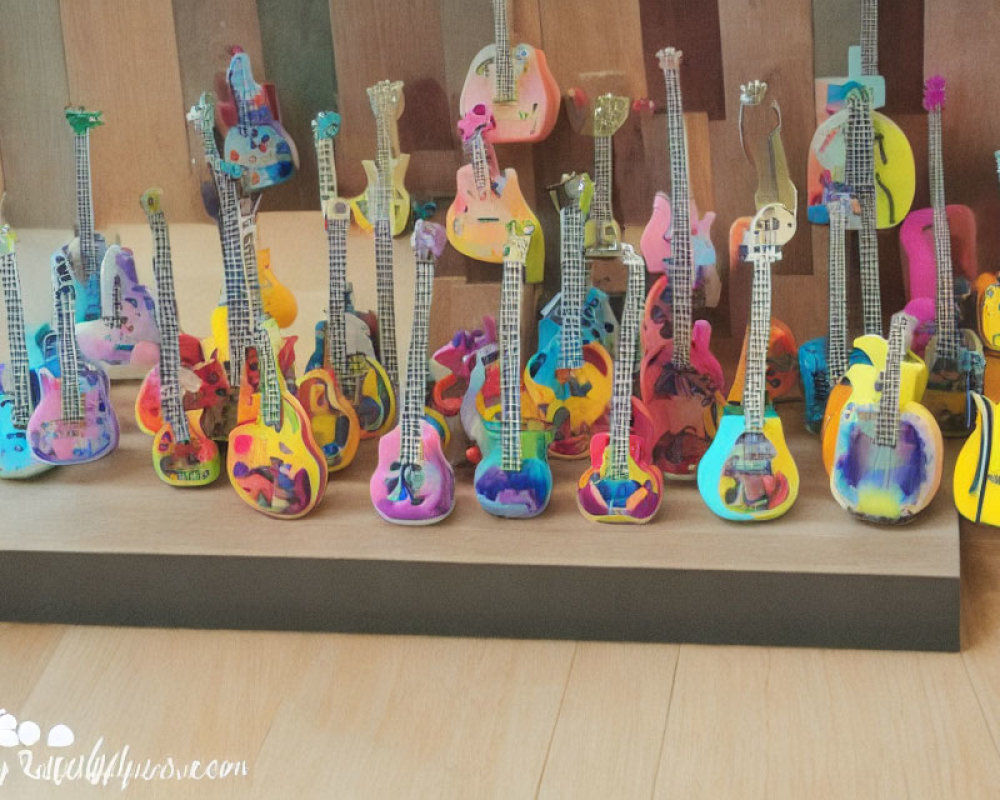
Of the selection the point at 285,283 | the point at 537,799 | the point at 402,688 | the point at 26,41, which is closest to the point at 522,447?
the point at 402,688

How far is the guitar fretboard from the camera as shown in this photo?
1.46 m

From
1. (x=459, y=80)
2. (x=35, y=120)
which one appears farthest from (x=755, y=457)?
(x=35, y=120)

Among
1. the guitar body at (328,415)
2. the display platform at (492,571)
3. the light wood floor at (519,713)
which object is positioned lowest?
the light wood floor at (519,713)

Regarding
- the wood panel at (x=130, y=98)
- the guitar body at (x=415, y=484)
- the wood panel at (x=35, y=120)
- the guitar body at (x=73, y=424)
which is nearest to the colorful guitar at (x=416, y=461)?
the guitar body at (x=415, y=484)

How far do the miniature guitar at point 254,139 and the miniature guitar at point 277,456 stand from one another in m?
0.28

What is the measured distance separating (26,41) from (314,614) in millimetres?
871

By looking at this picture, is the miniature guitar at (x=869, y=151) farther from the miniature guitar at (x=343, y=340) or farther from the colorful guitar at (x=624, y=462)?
the miniature guitar at (x=343, y=340)

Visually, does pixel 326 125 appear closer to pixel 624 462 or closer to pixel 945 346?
pixel 624 462

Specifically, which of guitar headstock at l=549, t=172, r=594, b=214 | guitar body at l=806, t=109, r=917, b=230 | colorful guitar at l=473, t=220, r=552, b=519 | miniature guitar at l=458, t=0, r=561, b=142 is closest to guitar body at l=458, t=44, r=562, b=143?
miniature guitar at l=458, t=0, r=561, b=142

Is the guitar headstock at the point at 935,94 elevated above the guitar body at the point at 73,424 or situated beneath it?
elevated above

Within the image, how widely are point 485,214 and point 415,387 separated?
27cm

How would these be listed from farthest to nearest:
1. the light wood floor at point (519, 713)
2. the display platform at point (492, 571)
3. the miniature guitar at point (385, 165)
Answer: the miniature guitar at point (385, 165) < the display platform at point (492, 571) < the light wood floor at point (519, 713)

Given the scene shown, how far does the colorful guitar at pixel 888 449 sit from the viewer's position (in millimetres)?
1407

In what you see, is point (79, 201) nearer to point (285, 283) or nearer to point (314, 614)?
point (285, 283)
